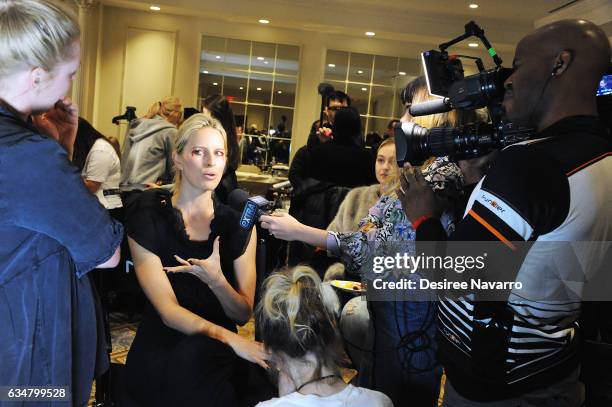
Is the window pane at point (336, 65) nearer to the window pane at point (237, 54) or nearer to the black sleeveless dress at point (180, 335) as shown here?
the window pane at point (237, 54)

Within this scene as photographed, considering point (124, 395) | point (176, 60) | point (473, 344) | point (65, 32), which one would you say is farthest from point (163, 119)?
point (176, 60)

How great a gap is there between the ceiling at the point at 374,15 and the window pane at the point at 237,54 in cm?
44

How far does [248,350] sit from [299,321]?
0.33m

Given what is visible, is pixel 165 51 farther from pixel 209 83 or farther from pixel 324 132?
pixel 324 132

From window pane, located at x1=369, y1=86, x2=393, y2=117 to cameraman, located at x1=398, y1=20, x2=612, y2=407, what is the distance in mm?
6178

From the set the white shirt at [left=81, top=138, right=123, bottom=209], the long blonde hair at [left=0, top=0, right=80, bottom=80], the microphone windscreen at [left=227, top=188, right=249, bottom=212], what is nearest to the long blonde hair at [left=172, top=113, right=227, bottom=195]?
the microphone windscreen at [left=227, top=188, right=249, bottom=212]

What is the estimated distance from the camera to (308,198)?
292 centimetres

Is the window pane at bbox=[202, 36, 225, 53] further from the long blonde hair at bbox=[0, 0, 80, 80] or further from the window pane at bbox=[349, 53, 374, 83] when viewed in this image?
the long blonde hair at bbox=[0, 0, 80, 80]

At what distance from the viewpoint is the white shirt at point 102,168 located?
2863 mm

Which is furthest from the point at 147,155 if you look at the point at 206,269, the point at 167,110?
the point at 206,269

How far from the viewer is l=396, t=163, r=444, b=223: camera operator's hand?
1.11 metres

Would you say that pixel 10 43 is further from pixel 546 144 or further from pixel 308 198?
pixel 308 198

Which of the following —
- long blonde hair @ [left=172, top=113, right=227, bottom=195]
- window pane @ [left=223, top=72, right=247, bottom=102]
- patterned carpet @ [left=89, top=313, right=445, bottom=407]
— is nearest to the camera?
long blonde hair @ [left=172, top=113, right=227, bottom=195]

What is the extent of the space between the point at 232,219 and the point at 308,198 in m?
1.14
